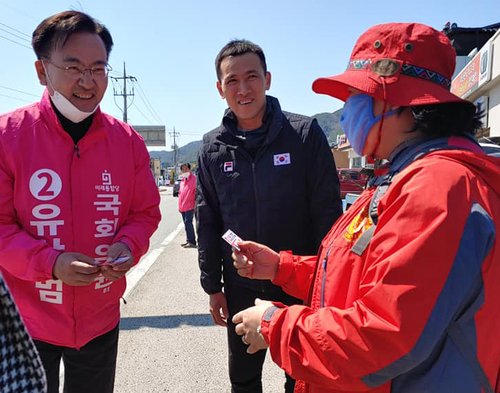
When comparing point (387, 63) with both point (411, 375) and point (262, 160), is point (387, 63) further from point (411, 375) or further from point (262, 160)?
point (262, 160)

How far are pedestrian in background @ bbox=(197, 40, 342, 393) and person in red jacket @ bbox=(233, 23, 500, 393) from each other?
944 millimetres

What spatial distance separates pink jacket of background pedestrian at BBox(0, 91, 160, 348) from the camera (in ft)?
5.99

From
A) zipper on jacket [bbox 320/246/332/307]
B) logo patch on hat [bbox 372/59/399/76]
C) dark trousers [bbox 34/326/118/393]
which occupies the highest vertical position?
logo patch on hat [bbox 372/59/399/76]

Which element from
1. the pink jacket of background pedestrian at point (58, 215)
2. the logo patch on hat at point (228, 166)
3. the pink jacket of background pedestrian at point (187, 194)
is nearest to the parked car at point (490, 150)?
the logo patch on hat at point (228, 166)

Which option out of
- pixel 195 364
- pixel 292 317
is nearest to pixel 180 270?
pixel 195 364

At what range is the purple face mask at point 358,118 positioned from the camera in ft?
4.45

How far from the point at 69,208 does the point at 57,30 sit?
86 cm

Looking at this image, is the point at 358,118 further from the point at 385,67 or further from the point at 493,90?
the point at 493,90

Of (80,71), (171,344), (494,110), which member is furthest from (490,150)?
(494,110)

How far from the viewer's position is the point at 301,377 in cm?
122

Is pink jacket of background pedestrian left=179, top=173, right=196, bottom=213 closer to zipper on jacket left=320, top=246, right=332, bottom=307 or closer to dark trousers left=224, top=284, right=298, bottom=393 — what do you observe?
dark trousers left=224, top=284, right=298, bottom=393

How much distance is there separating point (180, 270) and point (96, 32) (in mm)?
6007

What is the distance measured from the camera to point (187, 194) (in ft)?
34.7

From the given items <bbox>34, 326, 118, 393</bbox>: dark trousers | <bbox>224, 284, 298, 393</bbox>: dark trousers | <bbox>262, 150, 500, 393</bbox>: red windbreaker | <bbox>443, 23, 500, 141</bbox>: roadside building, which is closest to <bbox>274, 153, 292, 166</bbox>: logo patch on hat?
<bbox>224, 284, 298, 393</bbox>: dark trousers
